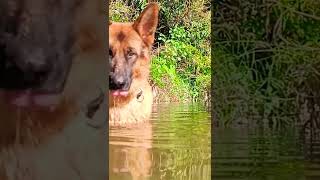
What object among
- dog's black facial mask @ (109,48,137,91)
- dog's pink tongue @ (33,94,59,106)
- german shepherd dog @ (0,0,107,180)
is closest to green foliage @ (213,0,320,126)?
dog's black facial mask @ (109,48,137,91)

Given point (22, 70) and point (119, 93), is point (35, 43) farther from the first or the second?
point (119, 93)

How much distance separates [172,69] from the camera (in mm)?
2719

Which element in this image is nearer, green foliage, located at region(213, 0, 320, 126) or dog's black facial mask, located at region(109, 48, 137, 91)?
dog's black facial mask, located at region(109, 48, 137, 91)

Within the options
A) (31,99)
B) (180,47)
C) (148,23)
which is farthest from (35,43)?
(180,47)

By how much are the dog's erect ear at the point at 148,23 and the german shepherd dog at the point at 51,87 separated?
0.97 ft

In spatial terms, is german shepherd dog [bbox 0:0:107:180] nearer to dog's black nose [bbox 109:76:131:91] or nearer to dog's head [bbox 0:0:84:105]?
dog's head [bbox 0:0:84:105]

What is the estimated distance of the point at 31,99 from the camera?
235 centimetres

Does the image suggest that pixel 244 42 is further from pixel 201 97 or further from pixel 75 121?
pixel 75 121

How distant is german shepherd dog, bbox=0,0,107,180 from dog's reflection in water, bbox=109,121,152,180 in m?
0.23

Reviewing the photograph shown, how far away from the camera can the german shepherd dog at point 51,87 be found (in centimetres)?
233

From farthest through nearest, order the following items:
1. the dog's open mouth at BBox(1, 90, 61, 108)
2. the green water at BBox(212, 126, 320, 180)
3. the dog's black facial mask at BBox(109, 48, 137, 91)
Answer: the green water at BBox(212, 126, 320, 180) → the dog's black facial mask at BBox(109, 48, 137, 91) → the dog's open mouth at BBox(1, 90, 61, 108)

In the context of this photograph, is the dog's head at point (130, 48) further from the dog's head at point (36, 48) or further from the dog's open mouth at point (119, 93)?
the dog's head at point (36, 48)

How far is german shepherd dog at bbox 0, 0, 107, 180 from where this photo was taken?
233 centimetres

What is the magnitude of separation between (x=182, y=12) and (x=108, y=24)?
42 centimetres
